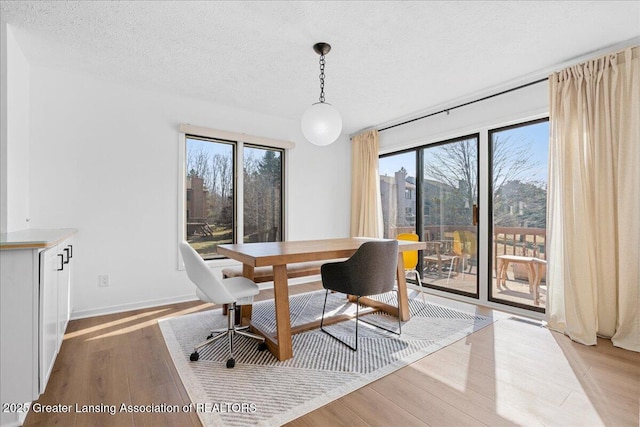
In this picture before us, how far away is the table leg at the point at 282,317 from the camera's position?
2.13m

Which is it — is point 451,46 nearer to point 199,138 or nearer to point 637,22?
point 637,22

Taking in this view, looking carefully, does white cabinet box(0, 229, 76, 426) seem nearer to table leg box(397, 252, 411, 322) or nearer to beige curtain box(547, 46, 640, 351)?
table leg box(397, 252, 411, 322)

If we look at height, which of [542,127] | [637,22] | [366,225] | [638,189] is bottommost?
[366,225]

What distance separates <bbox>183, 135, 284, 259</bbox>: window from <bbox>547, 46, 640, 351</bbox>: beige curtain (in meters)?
3.23

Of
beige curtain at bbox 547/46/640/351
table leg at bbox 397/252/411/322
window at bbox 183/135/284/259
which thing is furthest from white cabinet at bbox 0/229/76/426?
beige curtain at bbox 547/46/640/351

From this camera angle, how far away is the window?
3779 mm

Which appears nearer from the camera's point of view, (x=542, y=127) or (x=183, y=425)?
(x=183, y=425)

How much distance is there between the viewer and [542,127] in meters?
3.11

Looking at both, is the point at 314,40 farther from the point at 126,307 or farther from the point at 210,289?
the point at 126,307

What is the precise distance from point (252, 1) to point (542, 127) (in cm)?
296

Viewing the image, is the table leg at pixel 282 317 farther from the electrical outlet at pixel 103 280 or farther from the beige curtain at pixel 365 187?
the beige curtain at pixel 365 187

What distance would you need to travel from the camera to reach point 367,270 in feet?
7.34

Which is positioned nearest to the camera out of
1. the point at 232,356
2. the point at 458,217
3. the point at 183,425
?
the point at 183,425

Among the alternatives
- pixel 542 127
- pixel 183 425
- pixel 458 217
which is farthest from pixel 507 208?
pixel 183 425
